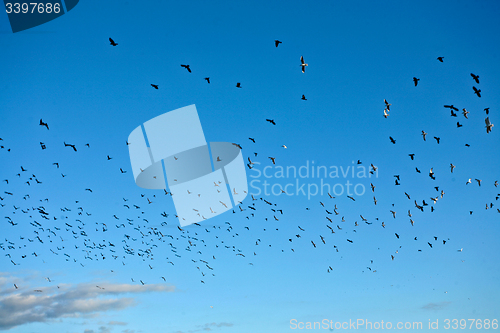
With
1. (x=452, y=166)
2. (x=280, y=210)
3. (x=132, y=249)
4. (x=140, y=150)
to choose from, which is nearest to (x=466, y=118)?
(x=452, y=166)

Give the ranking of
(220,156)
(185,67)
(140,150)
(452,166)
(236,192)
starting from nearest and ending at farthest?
(185,67) < (452,166) < (140,150) < (220,156) < (236,192)

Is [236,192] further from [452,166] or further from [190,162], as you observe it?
[452,166]

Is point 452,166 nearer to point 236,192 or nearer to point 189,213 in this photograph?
point 236,192

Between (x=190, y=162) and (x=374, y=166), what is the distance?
20478 mm

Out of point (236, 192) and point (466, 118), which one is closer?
point (466, 118)

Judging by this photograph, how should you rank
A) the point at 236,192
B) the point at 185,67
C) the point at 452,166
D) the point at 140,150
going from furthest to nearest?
the point at 236,192 → the point at 140,150 → the point at 452,166 → the point at 185,67

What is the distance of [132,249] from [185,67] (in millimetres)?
27695

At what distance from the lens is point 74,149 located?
3425 centimetres

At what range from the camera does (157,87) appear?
30641mm

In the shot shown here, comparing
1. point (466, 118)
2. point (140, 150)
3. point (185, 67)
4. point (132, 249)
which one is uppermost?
point (185, 67)

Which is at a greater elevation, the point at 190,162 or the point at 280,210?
the point at 190,162

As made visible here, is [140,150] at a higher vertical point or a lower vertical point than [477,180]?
higher

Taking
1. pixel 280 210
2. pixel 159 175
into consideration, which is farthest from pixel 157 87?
pixel 280 210

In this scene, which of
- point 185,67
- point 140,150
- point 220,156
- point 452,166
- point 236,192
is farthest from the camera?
point 236,192
